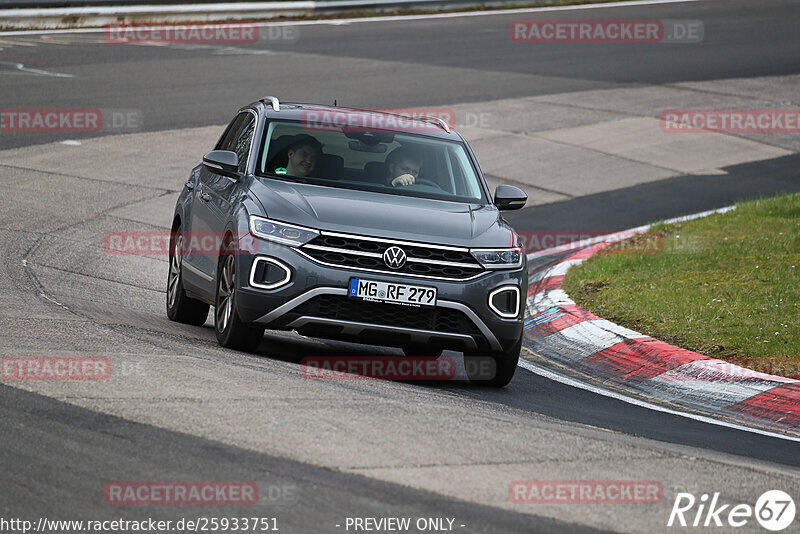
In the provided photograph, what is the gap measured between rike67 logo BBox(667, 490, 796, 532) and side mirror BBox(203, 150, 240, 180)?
446cm

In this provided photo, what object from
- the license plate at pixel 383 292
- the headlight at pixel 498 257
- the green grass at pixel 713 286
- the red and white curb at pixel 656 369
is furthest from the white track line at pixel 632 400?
the license plate at pixel 383 292

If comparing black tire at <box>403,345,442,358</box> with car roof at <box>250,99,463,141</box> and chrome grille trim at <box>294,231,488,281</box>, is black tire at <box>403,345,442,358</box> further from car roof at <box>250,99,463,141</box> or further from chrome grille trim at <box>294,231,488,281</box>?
chrome grille trim at <box>294,231,488,281</box>

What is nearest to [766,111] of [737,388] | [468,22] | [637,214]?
[637,214]

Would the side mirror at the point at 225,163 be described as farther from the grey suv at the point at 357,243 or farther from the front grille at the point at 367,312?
the front grille at the point at 367,312

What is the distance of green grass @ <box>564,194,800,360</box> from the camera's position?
10.1 meters

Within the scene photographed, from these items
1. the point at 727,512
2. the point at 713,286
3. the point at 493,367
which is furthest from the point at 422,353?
the point at 727,512

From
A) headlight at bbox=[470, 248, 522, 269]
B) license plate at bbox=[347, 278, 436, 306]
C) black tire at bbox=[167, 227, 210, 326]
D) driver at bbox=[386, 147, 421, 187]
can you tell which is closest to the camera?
license plate at bbox=[347, 278, 436, 306]

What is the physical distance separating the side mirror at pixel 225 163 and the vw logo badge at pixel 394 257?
158 centimetres

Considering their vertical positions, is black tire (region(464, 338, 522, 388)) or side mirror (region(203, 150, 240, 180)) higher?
side mirror (region(203, 150, 240, 180))

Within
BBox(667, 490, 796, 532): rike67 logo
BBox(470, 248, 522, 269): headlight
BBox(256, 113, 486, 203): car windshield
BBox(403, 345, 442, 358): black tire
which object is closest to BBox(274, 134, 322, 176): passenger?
BBox(256, 113, 486, 203): car windshield

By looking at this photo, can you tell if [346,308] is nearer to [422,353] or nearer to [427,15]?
[422,353]

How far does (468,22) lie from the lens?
33.0 metres

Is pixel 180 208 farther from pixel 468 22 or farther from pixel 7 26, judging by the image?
pixel 468 22

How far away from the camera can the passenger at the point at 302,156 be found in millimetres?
9281
